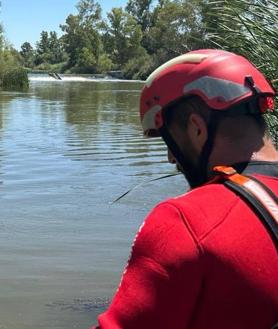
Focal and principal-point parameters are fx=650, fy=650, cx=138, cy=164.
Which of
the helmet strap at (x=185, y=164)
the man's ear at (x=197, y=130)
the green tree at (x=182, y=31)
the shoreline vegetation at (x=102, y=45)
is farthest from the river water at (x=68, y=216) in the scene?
the shoreline vegetation at (x=102, y=45)

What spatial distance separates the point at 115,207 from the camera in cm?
957

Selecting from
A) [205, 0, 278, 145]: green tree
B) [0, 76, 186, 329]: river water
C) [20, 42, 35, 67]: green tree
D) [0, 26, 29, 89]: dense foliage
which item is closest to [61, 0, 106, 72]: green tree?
[20, 42, 35, 67]: green tree

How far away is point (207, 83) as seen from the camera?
165 cm

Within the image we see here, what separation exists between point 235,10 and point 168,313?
4325 millimetres

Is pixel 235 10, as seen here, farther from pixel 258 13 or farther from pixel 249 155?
pixel 249 155

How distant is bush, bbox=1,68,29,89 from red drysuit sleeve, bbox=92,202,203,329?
164 feet

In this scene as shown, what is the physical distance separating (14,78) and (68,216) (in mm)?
42936

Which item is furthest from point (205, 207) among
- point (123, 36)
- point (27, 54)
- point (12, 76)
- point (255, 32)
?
point (27, 54)

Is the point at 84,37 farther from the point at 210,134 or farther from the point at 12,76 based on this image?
the point at 210,134

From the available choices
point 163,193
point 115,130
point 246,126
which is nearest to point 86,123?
point 115,130

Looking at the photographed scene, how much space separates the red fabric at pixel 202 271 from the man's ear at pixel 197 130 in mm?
236

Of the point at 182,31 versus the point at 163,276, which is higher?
the point at 163,276

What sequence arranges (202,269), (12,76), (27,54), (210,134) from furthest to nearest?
1. (27,54)
2. (12,76)
3. (210,134)
4. (202,269)

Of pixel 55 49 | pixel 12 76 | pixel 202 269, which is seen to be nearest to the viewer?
pixel 202 269
